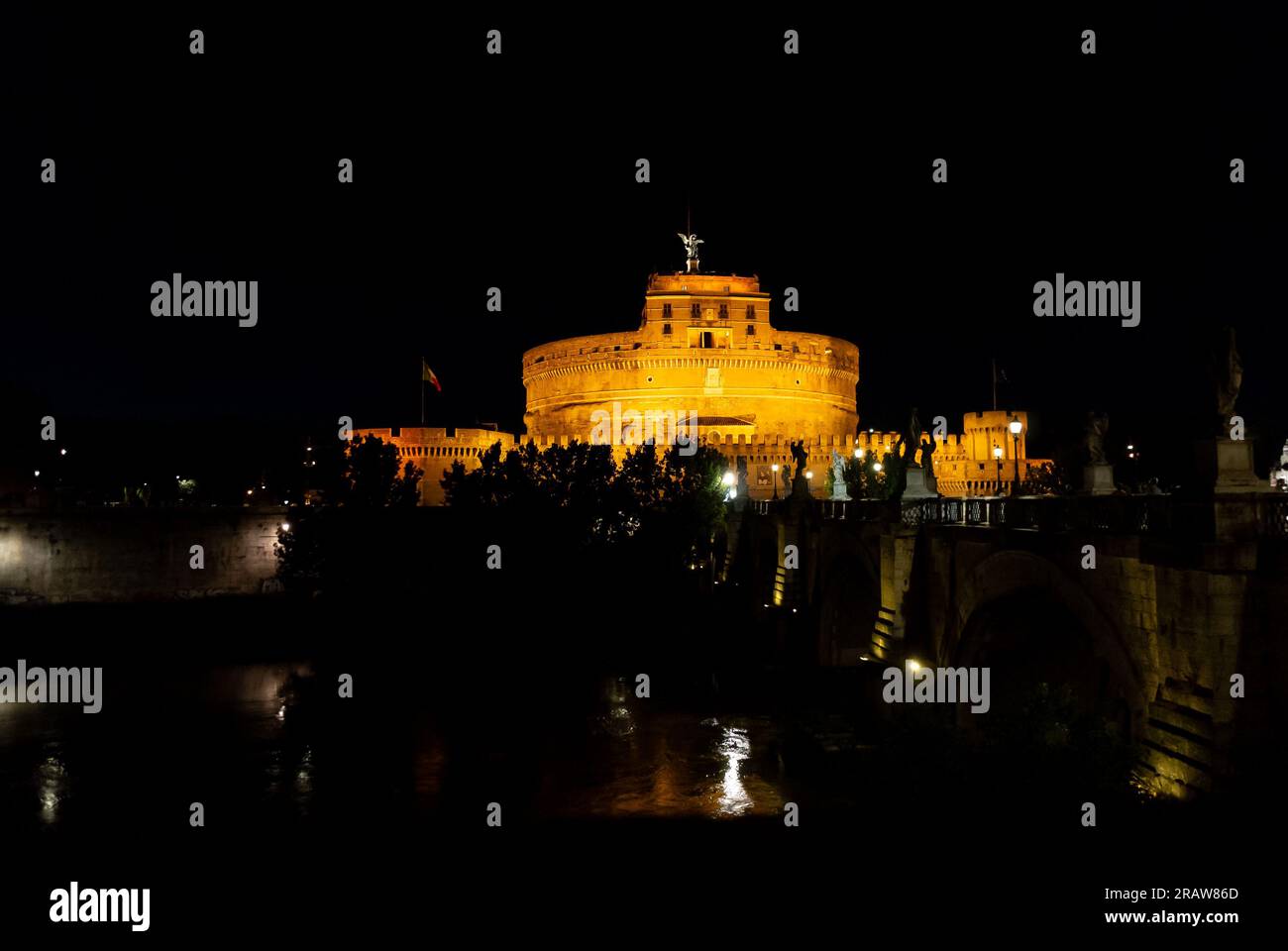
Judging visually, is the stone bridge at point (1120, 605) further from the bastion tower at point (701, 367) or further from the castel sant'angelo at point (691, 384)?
the bastion tower at point (701, 367)

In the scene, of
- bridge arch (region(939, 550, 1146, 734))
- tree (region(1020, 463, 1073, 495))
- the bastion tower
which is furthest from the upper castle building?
bridge arch (region(939, 550, 1146, 734))

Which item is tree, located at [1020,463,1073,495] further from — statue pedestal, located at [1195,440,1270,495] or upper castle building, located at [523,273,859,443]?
statue pedestal, located at [1195,440,1270,495]

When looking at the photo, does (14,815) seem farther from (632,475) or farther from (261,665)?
(632,475)

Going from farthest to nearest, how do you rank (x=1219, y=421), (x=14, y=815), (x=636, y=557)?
(x=636, y=557) < (x=14, y=815) < (x=1219, y=421)
